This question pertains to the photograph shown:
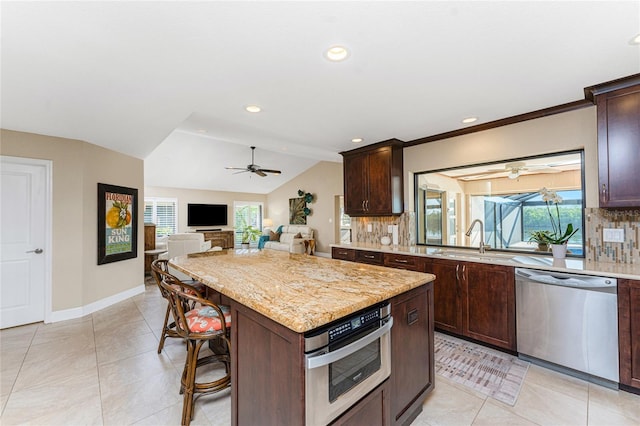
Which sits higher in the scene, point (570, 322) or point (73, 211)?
point (73, 211)

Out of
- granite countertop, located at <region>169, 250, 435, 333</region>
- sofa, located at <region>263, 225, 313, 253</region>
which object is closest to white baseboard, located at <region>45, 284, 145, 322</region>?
granite countertop, located at <region>169, 250, 435, 333</region>

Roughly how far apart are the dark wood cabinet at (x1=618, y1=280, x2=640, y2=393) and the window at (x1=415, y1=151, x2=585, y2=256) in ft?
2.38

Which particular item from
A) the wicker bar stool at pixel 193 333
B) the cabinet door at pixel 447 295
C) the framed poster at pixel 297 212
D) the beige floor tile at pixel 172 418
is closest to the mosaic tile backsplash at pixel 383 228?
the cabinet door at pixel 447 295

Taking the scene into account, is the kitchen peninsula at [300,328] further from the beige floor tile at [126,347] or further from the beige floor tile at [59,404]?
the beige floor tile at [126,347]

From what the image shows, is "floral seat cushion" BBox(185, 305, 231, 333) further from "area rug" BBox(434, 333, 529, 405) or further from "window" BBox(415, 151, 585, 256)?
"window" BBox(415, 151, 585, 256)

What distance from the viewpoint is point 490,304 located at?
8.66ft

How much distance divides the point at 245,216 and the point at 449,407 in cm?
957

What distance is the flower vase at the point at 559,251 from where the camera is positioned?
8.50 feet

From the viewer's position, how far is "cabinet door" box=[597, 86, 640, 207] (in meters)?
2.17

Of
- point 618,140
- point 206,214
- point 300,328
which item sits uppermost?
point 618,140

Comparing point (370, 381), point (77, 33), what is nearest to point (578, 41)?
point (370, 381)

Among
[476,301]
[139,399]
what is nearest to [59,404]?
[139,399]

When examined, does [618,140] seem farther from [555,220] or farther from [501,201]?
[501,201]

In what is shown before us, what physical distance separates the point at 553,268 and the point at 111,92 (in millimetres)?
3977
